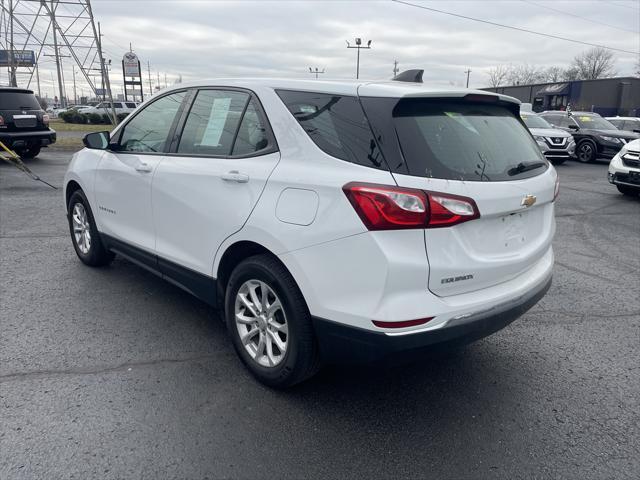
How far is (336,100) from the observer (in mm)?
2719

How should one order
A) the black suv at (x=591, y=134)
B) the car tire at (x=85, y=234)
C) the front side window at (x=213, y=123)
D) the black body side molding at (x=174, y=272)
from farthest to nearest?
the black suv at (x=591, y=134), the car tire at (x=85, y=234), the black body side molding at (x=174, y=272), the front side window at (x=213, y=123)

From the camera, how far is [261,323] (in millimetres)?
3016

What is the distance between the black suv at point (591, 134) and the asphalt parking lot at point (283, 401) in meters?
14.5

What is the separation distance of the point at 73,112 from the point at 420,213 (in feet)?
121

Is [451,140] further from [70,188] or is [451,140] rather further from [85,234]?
[70,188]

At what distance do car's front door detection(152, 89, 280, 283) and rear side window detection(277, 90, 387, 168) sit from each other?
243 mm

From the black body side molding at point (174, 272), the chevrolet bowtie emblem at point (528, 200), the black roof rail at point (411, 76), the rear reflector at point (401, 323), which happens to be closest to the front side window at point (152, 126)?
the black body side molding at point (174, 272)

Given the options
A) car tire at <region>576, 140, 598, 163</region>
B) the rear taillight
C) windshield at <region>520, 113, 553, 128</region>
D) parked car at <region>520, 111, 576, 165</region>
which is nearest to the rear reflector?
the rear taillight

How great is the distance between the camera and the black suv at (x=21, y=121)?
12.3 meters

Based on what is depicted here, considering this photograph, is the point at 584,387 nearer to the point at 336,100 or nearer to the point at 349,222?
the point at 349,222

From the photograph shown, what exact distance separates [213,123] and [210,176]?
0.43 meters

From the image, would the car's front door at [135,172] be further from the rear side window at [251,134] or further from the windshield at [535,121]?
the windshield at [535,121]

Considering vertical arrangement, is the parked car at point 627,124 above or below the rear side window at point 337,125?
below

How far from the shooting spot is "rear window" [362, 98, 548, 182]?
2.48m
